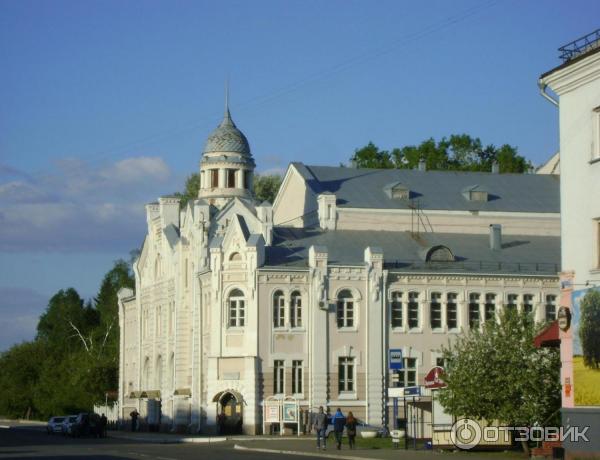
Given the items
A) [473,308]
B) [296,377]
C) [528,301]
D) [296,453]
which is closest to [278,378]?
[296,377]

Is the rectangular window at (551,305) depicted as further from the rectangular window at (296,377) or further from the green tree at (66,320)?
the green tree at (66,320)

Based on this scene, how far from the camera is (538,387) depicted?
1713 inches

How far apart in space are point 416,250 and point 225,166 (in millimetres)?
17999

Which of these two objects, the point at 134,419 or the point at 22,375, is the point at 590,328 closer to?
the point at 134,419

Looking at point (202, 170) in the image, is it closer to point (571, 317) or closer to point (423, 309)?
point (423, 309)

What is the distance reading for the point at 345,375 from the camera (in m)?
69.8

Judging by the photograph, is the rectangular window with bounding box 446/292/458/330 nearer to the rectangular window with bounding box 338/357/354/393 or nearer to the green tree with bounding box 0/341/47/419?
the rectangular window with bounding box 338/357/354/393

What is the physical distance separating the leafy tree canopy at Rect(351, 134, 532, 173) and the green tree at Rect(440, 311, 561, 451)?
184 feet

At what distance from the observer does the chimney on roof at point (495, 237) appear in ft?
248

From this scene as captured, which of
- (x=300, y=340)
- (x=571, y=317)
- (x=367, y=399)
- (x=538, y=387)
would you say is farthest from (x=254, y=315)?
(x=571, y=317)

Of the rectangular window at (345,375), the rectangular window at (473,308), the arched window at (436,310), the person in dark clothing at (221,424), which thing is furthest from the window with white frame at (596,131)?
the person in dark clothing at (221,424)

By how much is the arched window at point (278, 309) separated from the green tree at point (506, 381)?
2514 centimetres

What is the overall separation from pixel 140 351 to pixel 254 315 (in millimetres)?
21156

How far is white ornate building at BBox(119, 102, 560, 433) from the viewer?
69.6 meters
